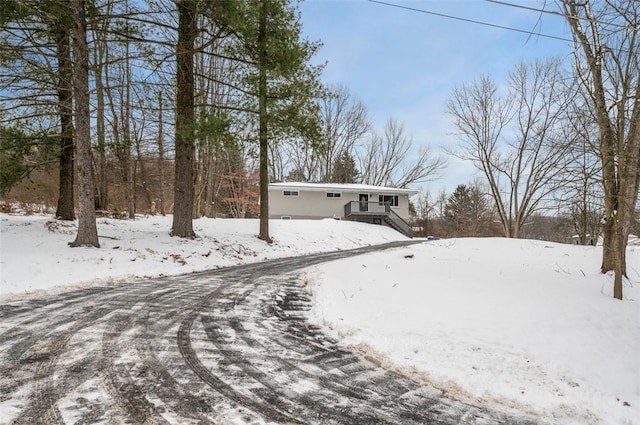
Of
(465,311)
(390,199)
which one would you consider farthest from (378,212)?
(465,311)

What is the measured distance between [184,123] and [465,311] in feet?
28.7

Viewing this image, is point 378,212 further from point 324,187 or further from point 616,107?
point 616,107

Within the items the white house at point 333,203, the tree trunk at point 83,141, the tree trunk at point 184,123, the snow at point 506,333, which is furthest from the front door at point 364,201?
the tree trunk at point 83,141

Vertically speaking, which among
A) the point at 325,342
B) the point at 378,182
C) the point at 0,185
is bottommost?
the point at 325,342

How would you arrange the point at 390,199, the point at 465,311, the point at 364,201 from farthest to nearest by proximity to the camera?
the point at 390,199 < the point at 364,201 < the point at 465,311

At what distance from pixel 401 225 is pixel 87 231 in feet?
77.3

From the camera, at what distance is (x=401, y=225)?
93.2ft

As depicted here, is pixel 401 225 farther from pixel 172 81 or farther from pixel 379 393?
pixel 379 393

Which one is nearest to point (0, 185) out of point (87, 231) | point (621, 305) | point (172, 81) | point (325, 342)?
point (87, 231)

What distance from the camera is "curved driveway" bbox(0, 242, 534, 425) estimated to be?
7.64ft

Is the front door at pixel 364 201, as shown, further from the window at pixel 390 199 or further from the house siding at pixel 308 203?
the window at pixel 390 199

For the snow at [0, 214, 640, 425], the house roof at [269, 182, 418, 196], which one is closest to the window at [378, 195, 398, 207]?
the house roof at [269, 182, 418, 196]

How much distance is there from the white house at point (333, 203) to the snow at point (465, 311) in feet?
55.2

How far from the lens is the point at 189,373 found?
2883mm
